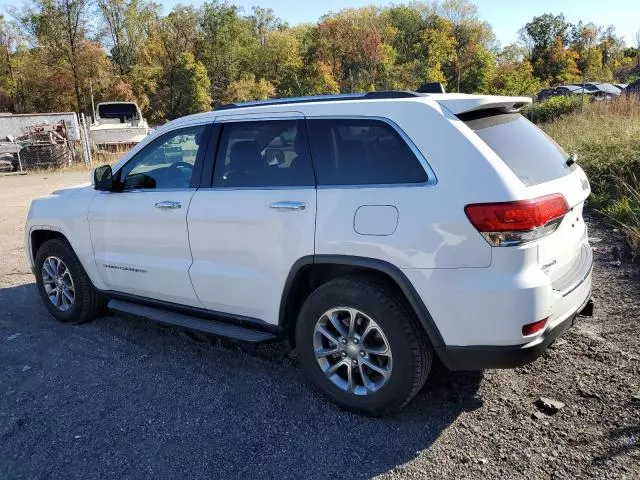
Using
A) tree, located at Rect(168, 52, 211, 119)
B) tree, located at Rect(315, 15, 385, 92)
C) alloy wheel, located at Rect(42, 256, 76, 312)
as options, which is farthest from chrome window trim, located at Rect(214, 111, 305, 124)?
tree, located at Rect(315, 15, 385, 92)

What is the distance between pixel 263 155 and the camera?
144 inches

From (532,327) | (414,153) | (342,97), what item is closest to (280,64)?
(342,97)

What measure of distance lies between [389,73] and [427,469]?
6250 cm

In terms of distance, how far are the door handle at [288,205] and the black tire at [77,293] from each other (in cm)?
226

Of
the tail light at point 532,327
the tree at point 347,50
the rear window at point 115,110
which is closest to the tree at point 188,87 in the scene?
the tree at point 347,50

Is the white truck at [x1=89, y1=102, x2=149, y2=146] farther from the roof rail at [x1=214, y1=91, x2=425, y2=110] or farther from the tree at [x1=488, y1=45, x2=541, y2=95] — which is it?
the tree at [x1=488, y1=45, x2=541, y2=95]

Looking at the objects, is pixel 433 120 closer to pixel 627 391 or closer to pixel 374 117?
pixel 374 117

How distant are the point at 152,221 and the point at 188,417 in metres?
1.49

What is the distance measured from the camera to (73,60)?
129ft

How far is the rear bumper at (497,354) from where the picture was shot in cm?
279

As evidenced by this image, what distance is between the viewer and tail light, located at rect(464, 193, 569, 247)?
8.81ft

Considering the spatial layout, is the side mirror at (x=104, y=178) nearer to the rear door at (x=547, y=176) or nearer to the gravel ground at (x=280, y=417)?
the gravel ground at (x=280, y=417)

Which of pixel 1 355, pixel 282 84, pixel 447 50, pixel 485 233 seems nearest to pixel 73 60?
pixel 282 84

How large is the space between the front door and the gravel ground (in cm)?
57
